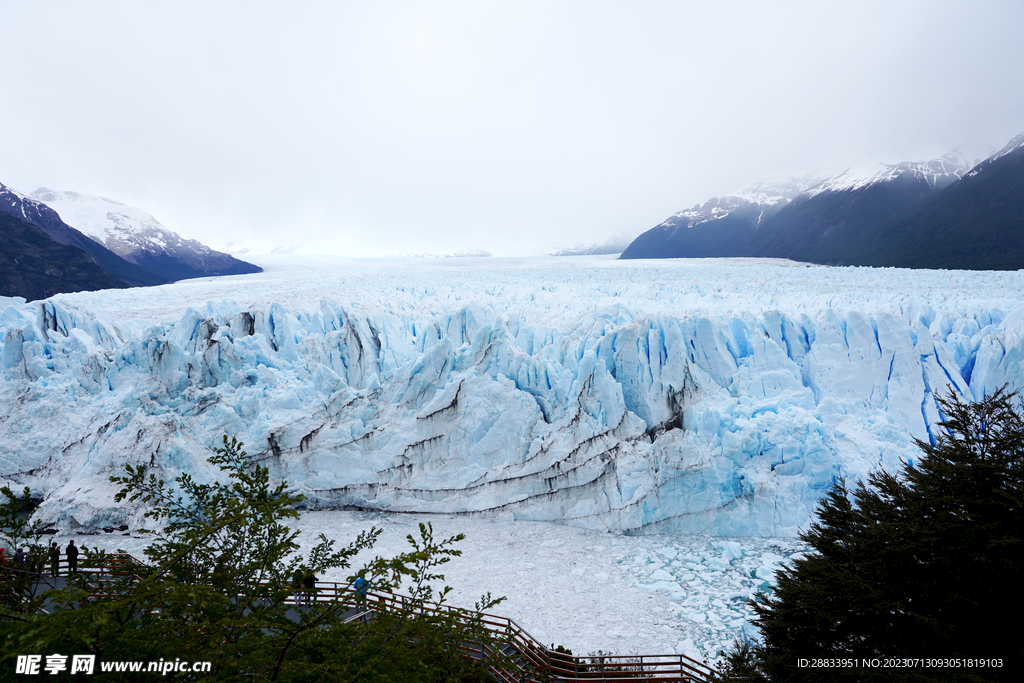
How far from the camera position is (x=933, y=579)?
443cm

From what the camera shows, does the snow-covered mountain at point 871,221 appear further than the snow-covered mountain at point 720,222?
No

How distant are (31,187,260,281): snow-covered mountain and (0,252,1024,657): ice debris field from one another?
28070 millimetres

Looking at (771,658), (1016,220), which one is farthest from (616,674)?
(1016,220)

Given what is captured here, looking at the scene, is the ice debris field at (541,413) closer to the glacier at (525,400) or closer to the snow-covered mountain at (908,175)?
the glacier at (525,400)

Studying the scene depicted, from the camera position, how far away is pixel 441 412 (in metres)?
14.9

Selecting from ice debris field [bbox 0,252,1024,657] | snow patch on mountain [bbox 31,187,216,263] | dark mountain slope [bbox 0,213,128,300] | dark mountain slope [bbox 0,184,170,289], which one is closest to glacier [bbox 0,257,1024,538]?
ice debris field [bbox 0,252,1024,657]

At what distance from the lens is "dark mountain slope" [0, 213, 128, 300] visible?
24781mm

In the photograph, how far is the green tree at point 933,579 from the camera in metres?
4.16

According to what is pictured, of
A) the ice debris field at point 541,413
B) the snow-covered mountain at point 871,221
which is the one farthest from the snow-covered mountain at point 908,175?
the ice debris field at point 541,413

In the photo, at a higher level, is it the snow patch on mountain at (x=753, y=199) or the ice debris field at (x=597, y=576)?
the snow patch on mountain at (x=753, y=199)

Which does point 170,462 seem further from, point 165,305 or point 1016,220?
point 1016,220

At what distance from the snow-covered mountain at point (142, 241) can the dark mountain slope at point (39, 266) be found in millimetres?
12392

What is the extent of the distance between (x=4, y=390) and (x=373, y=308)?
1156cm

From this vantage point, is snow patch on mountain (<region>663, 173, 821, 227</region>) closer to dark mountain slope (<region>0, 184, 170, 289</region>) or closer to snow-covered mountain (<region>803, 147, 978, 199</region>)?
snow-covered mountain (<region>803, 147, 978, 199</region>)
